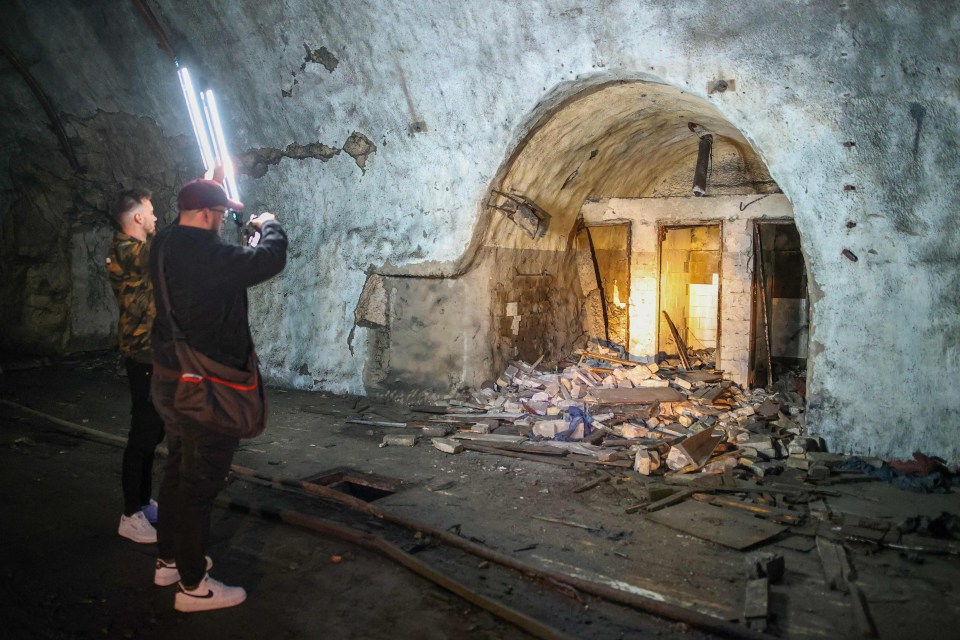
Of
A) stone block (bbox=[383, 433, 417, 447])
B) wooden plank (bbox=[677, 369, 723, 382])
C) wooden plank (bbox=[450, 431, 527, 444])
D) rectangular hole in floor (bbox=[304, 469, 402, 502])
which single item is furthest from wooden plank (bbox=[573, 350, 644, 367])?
rectangular hole in floor (bbox=[304, 469, 402, 502])

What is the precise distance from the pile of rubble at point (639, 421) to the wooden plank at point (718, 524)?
2.59 feet

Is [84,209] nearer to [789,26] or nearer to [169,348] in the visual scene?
[169,348]

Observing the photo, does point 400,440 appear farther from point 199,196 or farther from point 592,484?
point 199,196

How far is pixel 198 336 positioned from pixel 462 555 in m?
1.89

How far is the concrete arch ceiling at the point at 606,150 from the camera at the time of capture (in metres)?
6.78

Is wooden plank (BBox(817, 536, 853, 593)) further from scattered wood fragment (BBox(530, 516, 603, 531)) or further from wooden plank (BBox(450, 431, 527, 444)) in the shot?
wooden plank (BBox(450, 431, 527, 444))

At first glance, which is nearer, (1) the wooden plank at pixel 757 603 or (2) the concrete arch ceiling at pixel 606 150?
(1) the wooden plank at pixel 757 603

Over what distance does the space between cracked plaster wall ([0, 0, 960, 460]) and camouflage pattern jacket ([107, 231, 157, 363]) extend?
3.80m

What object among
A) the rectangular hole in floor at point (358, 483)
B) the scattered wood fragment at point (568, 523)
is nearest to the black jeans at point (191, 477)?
the rectangular hole in floor at point (358, 483)

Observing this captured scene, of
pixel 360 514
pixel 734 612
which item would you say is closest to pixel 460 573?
pixel 360 514

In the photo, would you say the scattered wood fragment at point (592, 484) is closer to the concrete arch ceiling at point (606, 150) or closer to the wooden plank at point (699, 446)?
the wooden plank at point (699, 446)

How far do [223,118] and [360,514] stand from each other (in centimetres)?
616

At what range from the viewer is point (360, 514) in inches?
173

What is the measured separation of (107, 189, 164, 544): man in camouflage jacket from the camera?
3.88 m
